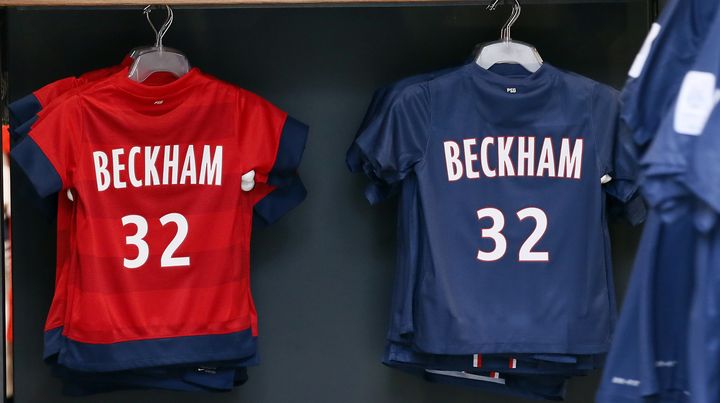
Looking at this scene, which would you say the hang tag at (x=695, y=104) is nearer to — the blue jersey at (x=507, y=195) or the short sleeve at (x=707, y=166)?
the short sleeve at (x=707, y=166)

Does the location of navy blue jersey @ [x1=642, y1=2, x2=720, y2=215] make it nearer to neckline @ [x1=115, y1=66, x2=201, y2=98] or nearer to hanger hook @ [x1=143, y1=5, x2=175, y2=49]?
neckline @ [x1=115, y1=66, x2=201, y2=98]

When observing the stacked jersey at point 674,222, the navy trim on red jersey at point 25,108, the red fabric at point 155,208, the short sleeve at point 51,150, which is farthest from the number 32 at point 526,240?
the navy trim on red jersey at point 25,108

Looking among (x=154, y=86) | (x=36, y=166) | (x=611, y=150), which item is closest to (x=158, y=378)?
(x=36, y=166)

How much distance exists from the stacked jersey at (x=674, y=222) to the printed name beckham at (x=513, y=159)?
2.19 ft

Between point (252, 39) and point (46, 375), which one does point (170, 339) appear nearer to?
point (46, 375)

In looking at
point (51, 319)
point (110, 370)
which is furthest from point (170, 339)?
point (51, 319)

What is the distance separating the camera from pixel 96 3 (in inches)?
79.8

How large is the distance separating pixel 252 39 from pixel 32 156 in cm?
70

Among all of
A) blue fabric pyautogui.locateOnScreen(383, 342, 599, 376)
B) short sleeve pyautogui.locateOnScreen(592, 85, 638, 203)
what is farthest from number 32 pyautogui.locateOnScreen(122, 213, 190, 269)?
short sleeve pyautogui.locateOnScreen(592, 85, 638, 203)

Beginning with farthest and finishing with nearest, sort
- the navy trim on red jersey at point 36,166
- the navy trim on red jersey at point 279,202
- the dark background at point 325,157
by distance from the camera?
1. the dark background at point 325,157
2. the navy trim on red jersey at point 279,202
3. the navy trim on red jersey at point 36,166

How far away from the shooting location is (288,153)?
2.23m

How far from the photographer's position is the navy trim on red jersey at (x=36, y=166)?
2.05 metres

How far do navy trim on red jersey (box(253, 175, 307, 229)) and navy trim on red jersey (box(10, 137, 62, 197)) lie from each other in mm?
473

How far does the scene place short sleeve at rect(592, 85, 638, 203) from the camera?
2.14 meters
